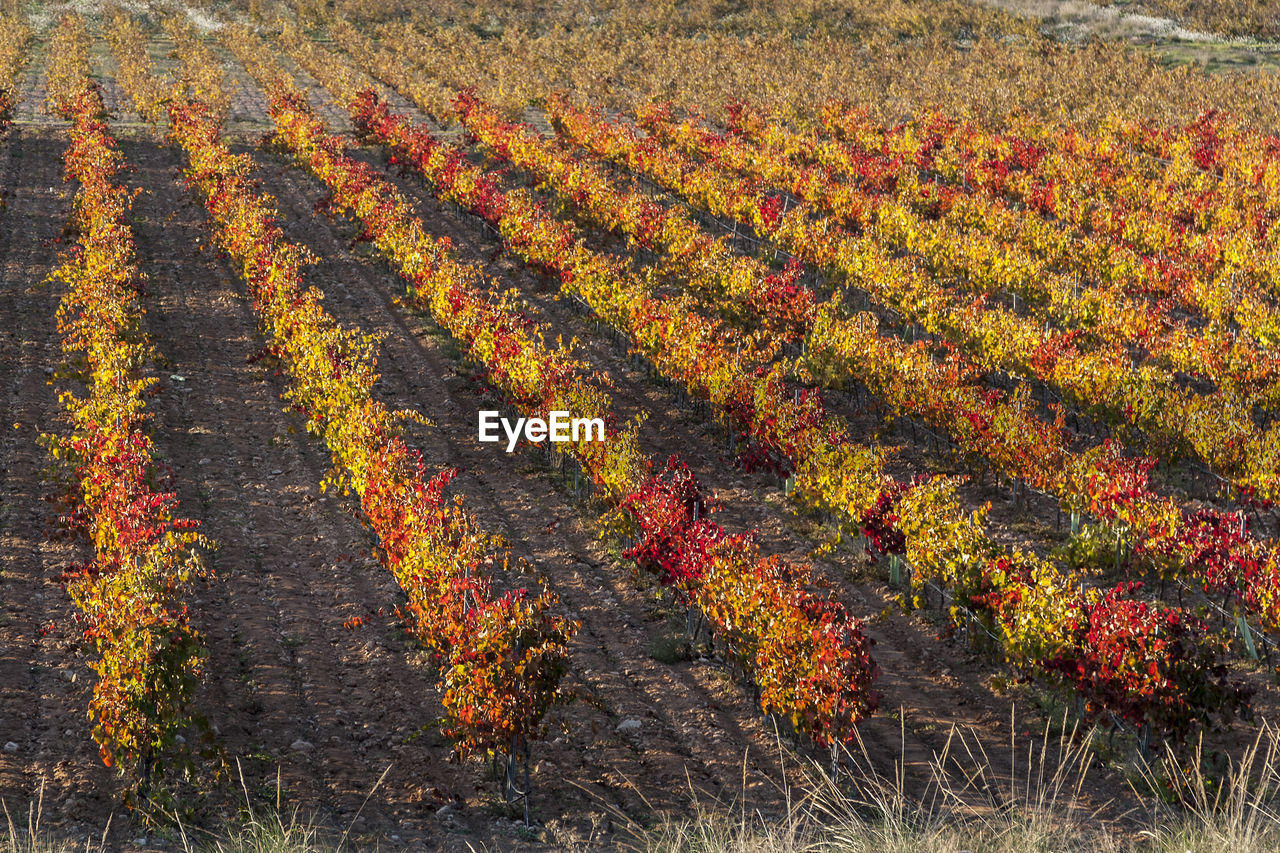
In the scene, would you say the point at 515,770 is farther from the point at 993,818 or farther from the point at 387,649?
the point at 993,818

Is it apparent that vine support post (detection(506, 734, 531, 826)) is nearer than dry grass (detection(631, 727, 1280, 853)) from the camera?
No

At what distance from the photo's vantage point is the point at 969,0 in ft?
269

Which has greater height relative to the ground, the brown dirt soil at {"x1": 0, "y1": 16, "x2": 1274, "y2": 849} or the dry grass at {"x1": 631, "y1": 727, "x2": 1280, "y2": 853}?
the dry grass at {"x1": 631, "y1": 727, "x2": 1280, "y2": 853}

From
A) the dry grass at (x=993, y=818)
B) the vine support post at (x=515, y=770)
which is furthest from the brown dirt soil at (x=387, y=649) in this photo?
the dry grass at (x=993, y=818)

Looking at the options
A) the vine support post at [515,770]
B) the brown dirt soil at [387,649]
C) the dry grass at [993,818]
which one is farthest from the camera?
the brown dirt soil at [387,649]

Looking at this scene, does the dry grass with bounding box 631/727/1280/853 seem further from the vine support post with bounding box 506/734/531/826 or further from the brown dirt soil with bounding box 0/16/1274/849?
the vine support post with bounding box 506/734/531/826

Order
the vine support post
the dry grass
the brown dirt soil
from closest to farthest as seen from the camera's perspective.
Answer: the dry grass
the vine support post
the brown dirt soil

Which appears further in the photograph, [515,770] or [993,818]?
[515,770]

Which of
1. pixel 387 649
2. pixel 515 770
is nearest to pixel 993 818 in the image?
pixel 515 770

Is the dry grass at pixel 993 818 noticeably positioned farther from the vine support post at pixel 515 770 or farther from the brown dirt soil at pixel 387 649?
the vine support post at pixel 515 770

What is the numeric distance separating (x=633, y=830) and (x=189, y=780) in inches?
192

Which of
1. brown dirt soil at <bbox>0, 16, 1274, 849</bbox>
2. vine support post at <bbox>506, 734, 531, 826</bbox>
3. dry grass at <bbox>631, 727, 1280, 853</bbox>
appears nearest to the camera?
dry grass at <bbox>631, 727, 1280, 853</bbox>

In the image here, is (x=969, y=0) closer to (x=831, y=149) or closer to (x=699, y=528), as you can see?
(x=831, y=149)

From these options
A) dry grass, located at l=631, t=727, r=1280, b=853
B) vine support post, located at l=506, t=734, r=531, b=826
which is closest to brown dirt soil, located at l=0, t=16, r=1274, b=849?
vine support post, located at l=506, t=734, r=531, b=826
